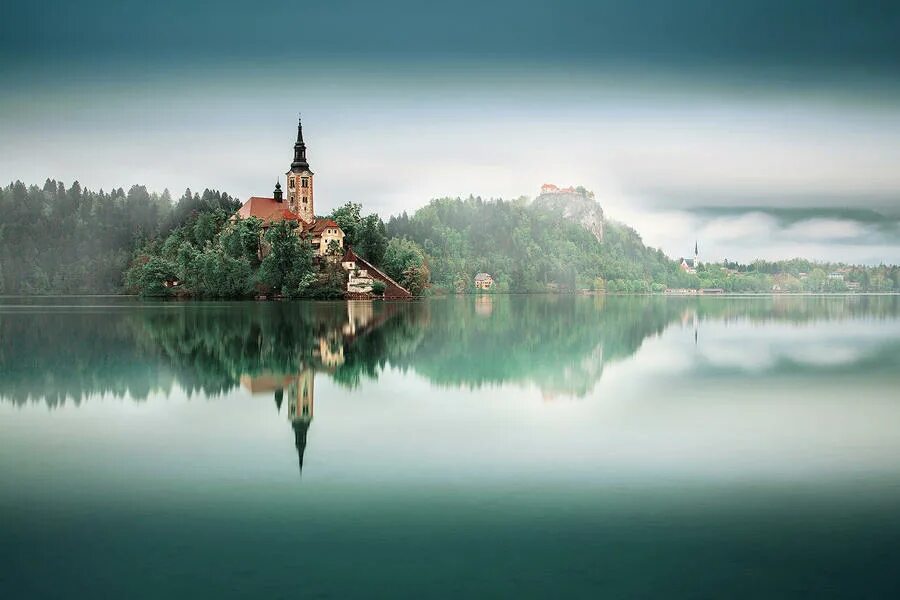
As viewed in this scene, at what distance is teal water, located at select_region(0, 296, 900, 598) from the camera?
5.22 metres

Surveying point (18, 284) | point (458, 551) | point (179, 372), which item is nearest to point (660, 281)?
point (18, 284)

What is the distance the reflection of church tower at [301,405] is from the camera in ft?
30.9

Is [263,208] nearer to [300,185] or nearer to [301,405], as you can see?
[300,185]

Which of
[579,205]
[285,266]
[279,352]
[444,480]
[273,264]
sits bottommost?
[444,480]

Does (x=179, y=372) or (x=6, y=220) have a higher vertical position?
(x=6, y=220)

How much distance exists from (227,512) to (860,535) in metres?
4.90

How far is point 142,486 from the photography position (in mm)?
7383

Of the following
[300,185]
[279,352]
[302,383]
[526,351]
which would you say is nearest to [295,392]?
[302,383]

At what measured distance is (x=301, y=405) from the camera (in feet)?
39.0

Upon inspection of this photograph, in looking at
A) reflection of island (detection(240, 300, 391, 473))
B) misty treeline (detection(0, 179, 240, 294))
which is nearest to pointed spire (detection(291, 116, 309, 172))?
misty treeline (detection(0, 179, 240, 294))

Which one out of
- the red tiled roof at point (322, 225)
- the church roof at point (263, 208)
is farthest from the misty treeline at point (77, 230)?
the red tiled roof at point (322, 225)

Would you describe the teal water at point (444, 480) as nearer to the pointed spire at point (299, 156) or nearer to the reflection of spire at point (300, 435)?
the reflection of spire at point (300, 435)

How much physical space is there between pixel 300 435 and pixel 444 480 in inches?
108

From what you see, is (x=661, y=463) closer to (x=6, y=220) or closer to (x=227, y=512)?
(x=227, y=512)
